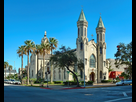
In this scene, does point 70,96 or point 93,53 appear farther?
point 93,53

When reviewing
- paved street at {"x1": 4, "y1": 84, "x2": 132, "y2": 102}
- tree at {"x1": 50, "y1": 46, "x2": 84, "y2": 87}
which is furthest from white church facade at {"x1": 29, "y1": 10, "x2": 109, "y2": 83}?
paved street at {"x1": 4, "y1": 84, "x2": 132, "y2": 102}

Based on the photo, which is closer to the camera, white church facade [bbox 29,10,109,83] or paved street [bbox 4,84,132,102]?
paved street [bbox 4,84,132,102]

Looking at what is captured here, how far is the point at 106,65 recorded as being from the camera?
59.0 metres

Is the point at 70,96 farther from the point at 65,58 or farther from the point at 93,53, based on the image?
the point at 93,53

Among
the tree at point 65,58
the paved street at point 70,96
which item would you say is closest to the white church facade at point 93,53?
the tree at point 65,58

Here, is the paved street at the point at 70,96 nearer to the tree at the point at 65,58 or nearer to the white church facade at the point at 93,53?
the tree at the point at 65,58

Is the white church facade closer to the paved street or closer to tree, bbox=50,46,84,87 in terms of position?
tree, bbox=50,46,84,87

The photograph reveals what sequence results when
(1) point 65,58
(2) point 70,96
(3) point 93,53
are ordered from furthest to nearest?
(3) point 93,53, (1) point 65,58, (2) point 70,96

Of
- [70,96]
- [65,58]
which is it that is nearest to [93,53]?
[65,58]

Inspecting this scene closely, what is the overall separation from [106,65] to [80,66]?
23.7 m
